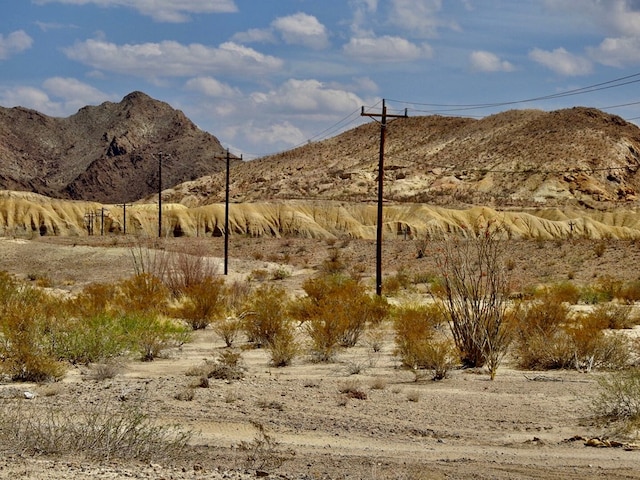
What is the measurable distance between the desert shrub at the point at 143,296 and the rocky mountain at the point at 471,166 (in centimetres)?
8322

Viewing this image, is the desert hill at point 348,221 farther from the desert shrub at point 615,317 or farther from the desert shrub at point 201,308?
the desert shrub at point 201,308

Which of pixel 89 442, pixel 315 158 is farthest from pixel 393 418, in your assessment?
pixel 315 158

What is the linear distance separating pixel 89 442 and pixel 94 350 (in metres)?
7.16

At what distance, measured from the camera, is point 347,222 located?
332 feet

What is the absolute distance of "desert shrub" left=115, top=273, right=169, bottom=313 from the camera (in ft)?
78.5

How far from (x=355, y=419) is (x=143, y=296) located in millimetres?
14307

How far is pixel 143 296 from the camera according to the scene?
979 inches

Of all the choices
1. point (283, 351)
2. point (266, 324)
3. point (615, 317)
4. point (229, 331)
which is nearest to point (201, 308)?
point (229, 331)

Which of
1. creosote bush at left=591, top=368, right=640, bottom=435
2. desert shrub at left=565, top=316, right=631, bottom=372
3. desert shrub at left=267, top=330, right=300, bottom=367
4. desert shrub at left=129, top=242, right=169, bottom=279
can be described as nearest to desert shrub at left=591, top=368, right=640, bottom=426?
creosote bush at left=591, top=368, right=640, bottom=435

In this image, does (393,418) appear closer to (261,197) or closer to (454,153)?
(261,197)

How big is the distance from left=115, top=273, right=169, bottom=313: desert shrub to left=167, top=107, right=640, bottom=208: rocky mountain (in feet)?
273

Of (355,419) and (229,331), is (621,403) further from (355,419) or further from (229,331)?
(229,331)

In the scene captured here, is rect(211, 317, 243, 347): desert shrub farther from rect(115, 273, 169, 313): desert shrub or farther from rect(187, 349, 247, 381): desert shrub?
rect(115, 273, 169, 313): desert shrub

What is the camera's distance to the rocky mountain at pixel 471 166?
376 feet
